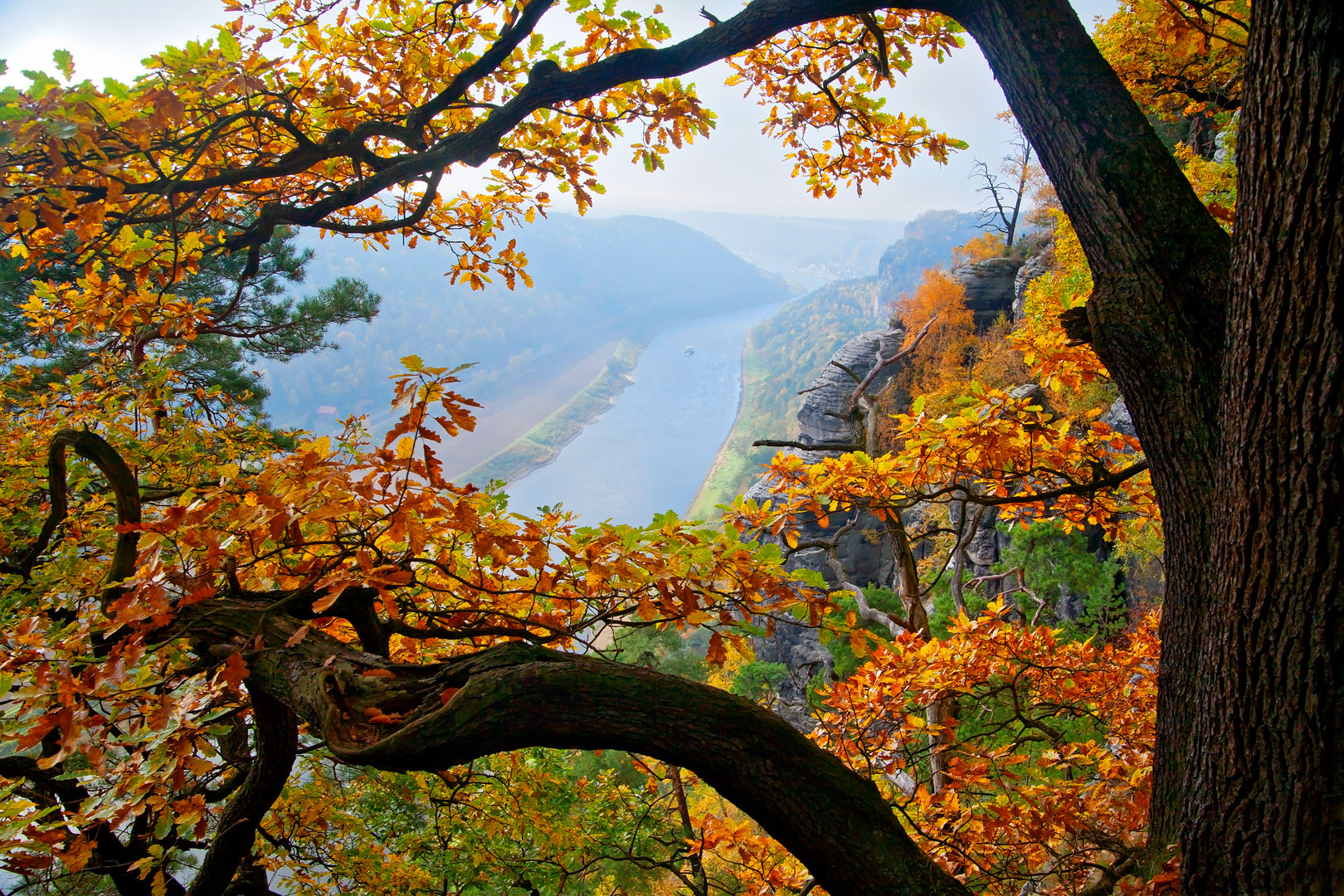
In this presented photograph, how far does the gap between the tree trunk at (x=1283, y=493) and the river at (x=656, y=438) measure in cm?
2264

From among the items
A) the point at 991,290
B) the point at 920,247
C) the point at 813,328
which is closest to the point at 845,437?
the point at 991,290

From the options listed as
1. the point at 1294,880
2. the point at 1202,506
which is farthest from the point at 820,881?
the point at 1202,506

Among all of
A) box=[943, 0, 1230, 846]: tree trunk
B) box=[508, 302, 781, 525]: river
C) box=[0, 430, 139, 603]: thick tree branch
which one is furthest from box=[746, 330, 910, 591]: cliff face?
box=[0, 430, 139, 603]: thick tree branch

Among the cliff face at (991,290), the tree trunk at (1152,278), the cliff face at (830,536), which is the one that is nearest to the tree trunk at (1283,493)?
the tree trunk at (1152,278)

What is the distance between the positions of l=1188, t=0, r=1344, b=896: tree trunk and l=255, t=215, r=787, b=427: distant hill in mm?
21497

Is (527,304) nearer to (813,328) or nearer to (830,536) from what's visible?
(813,328)

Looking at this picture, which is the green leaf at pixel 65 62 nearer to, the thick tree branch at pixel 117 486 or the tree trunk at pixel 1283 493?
the thick tree branch at pixel 117 486

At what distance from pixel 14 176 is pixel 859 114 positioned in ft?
9.14

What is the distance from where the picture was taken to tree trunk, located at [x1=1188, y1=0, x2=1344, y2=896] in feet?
3.19

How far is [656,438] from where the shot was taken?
124 ft

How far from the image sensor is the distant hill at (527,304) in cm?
3070

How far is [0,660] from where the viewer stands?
4.24 ft

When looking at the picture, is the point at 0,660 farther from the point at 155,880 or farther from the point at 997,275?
the point at 997,275

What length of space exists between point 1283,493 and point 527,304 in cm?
4367
